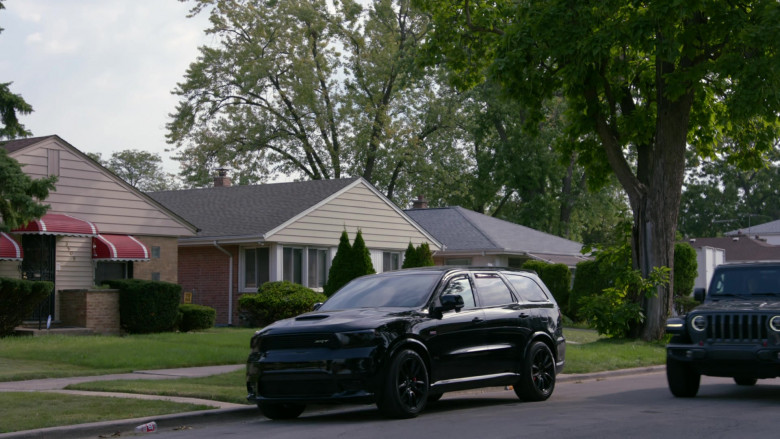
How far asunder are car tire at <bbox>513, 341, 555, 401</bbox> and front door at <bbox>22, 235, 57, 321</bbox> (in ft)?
50.3

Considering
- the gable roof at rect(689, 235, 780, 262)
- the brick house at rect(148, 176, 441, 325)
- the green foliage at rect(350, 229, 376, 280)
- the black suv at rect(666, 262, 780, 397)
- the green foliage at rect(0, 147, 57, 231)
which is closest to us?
the black suv at rect(666, 262, 780, 397)

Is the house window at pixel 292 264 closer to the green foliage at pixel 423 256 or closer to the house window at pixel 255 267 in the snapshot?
the house window at pixel 255 267

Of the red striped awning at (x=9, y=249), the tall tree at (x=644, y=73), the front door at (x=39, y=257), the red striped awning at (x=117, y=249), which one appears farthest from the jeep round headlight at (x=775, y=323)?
the front door at (x=39, y=257)

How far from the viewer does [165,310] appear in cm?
2456

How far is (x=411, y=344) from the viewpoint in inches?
432

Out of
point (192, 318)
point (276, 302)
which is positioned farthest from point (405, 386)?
point (276, 302)

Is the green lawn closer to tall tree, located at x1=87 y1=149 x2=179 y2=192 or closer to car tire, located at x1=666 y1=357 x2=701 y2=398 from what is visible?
car tire, located at x1=666 y1=357 x2=701 y2=398

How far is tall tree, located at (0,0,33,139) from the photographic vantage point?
63.8 feet

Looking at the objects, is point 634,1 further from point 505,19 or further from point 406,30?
point 406,30

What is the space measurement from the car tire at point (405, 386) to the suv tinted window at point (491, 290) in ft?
5.74

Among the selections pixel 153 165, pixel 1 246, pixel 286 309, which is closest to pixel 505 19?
pixel 286 309

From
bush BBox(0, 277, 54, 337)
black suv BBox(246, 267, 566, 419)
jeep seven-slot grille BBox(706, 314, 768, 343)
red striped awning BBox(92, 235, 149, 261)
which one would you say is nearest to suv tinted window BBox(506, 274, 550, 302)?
black suv BBox(246, 267, 566, 419)

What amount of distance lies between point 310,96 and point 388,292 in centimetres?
3837

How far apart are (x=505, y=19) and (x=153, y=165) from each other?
86.5 meters
